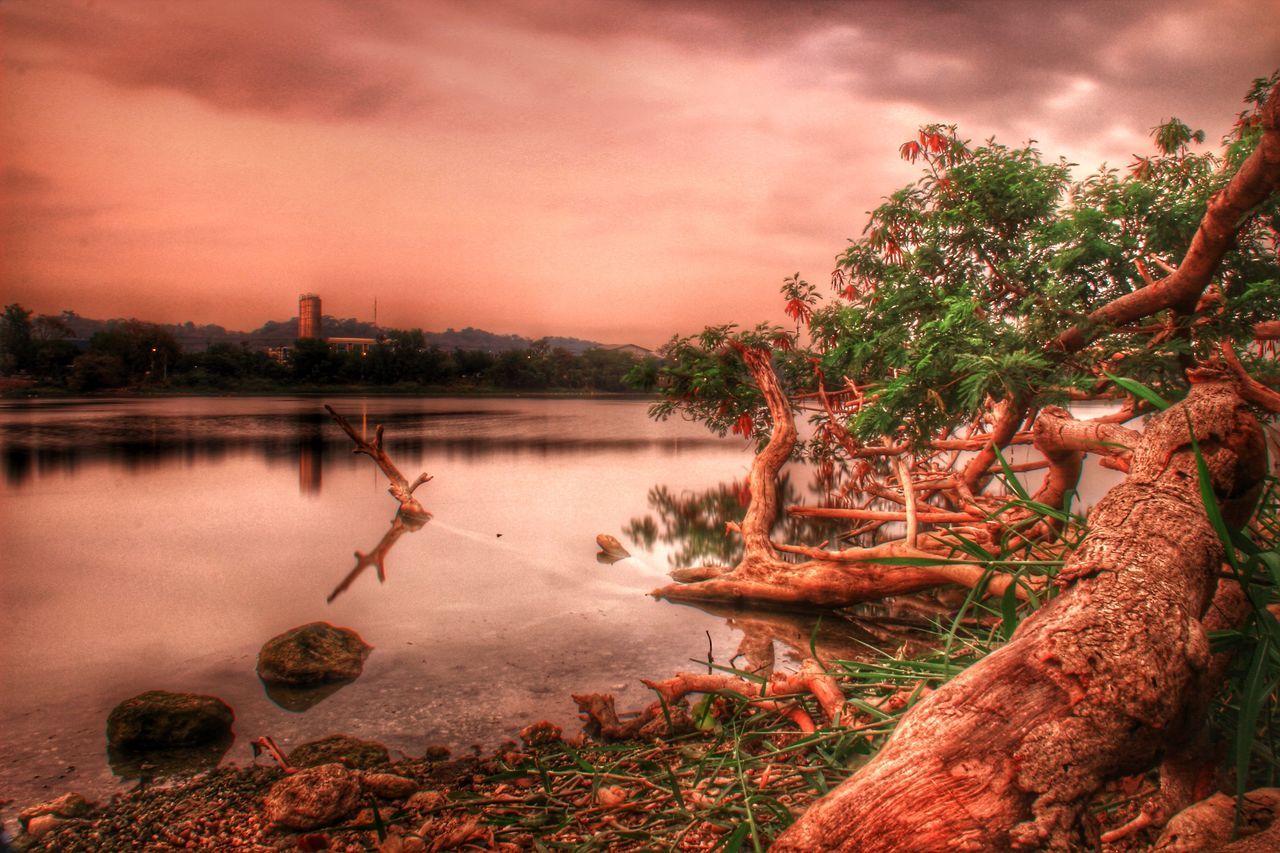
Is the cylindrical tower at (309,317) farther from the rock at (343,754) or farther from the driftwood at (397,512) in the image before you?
the rock at (343,754)

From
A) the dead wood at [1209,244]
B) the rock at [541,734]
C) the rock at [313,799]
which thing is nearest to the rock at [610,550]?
Answer: the rock at [541,734]

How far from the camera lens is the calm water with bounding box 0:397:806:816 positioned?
3.10 metres

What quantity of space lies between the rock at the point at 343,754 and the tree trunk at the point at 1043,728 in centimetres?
193

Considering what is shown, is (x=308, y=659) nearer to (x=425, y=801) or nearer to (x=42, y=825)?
(x=42, y=825)

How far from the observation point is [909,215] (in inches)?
179

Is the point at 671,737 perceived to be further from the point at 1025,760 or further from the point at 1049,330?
the point at 1049,330

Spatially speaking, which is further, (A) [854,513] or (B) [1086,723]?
(A) [854,513]

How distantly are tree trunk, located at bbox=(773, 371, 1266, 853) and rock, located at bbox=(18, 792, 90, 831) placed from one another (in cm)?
239

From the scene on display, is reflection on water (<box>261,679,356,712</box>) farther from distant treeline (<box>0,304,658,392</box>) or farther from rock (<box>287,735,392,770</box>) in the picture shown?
distant treeline (<box>0,304,658,392</box>)

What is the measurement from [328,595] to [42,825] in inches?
138

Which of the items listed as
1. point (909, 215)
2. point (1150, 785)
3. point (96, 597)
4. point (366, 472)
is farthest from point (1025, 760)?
point (366, 472)

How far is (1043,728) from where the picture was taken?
2.81 feet

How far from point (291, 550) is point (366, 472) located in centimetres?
603

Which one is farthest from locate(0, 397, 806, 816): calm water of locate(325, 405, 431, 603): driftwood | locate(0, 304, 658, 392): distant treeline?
locate(0, 304, 658, 392): distant treeline
